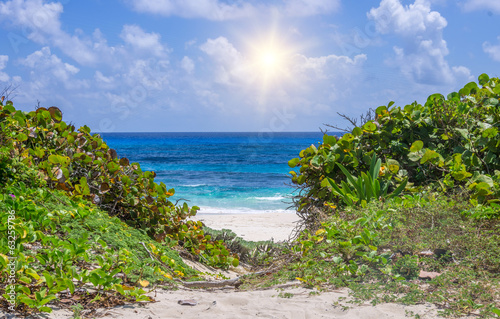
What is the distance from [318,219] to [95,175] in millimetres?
2996

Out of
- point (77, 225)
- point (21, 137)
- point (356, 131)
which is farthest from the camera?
point (356, 131)

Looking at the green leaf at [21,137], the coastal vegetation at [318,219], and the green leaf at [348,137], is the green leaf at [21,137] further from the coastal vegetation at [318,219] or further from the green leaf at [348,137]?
the green leaf at [348,137]

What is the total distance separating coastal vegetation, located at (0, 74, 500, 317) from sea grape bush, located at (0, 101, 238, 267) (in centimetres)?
2

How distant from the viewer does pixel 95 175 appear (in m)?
5.32

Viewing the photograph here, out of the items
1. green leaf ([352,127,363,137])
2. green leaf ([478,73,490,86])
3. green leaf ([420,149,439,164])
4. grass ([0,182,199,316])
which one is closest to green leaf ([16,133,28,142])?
grass ([0,182,199,316])

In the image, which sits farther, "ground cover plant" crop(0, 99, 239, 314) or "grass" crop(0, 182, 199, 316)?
"ground cover plant" crop(0, 99, 239, 314)

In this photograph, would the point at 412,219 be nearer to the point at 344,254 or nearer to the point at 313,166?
the point at 344,254

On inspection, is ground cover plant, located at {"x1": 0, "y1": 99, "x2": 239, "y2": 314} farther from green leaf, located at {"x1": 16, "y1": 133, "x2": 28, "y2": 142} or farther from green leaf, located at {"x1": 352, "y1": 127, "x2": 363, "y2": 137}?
green leaf, located at {"x1": 352, "y1": 127, "x2": 363, "y2": 137}

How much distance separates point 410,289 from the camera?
314cm

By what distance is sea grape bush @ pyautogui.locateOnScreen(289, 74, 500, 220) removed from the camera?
5430 mm

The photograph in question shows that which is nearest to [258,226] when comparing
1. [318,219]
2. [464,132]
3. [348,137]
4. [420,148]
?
[348,137]

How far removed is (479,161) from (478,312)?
321cm

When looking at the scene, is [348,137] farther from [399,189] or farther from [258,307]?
[258,307]

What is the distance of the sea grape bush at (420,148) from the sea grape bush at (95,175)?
172 cm
